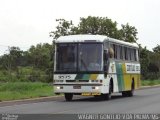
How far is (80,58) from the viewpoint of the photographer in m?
27.4

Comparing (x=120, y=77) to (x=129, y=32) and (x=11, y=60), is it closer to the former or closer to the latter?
(x=129, y=32)

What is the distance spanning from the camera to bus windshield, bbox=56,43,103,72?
89.5 feet

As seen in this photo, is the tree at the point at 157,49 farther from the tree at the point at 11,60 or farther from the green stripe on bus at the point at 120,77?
the green stripe on bus at the point at 120,77

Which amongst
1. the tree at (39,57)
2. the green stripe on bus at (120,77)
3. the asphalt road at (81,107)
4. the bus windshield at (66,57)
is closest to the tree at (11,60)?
the tree at (39,57)

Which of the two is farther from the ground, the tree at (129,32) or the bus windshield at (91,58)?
the tree at (129,32)

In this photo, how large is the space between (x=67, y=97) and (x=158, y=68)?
224ft

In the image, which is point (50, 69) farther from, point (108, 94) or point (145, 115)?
point (145, 115)

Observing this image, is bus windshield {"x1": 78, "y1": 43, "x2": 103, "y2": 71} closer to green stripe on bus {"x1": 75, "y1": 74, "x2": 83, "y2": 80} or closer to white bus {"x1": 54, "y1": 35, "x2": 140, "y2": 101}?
white bus {"x1": 54, "y1": 35, "x2": 140, "y2": 101}

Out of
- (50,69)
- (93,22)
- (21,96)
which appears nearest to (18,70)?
(50,69)

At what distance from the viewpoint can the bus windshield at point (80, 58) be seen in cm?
2728

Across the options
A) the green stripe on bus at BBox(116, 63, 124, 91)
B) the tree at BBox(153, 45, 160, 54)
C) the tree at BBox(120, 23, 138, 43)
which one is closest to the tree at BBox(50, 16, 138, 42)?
the tree at BBox(120, 23, 138, 43)

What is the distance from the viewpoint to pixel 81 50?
27.5m

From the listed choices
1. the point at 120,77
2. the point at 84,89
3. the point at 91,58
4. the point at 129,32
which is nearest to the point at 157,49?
the point at 129,32

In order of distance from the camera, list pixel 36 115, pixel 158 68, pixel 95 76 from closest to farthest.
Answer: pixel 36 115, pixel 95 76, pixel 158 68
